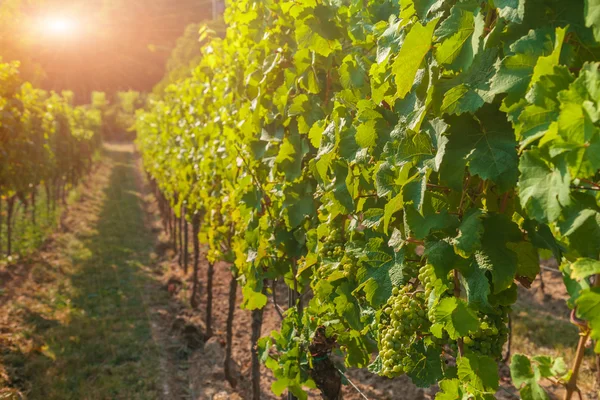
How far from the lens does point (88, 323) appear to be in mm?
6523

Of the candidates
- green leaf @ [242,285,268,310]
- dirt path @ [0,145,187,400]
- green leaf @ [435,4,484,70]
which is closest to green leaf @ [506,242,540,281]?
green leaf @ [435,4,484,70]

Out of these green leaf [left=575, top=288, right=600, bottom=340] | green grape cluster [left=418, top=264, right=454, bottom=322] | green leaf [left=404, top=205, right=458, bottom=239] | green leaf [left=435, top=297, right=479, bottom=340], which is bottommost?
green leaf [left=435, top=297, right=479, bottom=340]

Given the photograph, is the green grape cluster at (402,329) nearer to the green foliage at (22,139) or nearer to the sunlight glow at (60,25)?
the green foliage at (22,139)

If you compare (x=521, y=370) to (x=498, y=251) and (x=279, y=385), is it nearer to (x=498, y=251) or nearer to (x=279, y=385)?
(x=498, y=251)

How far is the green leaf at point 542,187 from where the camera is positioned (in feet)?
3.37

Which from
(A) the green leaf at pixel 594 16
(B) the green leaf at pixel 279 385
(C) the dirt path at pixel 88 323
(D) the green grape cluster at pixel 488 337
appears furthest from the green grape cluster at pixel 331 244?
(C) the dirt path at pixel 88 323

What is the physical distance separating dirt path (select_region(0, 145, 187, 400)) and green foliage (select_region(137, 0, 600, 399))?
2.87m

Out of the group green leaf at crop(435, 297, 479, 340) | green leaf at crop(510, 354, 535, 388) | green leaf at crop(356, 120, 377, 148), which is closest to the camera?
green leaf at crop(510, 354, 535, 388)

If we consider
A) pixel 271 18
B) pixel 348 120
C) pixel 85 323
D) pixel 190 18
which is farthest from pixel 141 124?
pixel 190 18

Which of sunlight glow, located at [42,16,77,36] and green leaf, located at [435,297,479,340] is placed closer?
green leaf, located at [435,297,479,340]

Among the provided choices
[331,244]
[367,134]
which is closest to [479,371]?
[367,134]

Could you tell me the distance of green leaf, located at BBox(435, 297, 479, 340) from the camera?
1430 mm

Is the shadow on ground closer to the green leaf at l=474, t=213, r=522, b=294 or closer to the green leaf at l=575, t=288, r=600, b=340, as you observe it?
the green leaf at l=474, t=213, r=522, b=294

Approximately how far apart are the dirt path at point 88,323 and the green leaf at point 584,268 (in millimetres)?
4644
